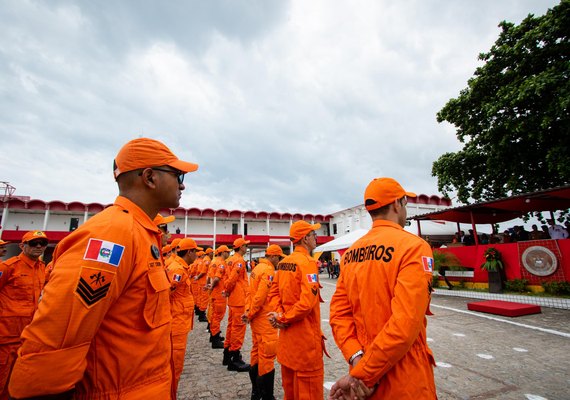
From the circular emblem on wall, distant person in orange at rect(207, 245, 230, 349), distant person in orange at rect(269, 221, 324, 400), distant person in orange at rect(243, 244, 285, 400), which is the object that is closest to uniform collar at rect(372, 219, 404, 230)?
distant person in orange at rect(269, 221, 324, 400)

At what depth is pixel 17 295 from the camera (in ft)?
13.3

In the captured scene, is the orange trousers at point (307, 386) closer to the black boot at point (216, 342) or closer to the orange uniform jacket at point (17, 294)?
the orange uniform jacket at point (17, 294)

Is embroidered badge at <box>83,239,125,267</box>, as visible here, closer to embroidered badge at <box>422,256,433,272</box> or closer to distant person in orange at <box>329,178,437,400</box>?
distant person in orange at <box>329,178,437,400</box>

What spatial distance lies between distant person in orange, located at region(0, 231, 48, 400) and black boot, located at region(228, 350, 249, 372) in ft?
10.0

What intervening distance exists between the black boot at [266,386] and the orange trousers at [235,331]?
167 centimetres

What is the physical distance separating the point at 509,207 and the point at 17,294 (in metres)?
15.7

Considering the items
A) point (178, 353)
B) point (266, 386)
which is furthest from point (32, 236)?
point (266, 386)

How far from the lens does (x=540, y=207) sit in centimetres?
1172

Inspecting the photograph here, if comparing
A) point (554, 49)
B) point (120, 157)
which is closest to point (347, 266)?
point (120, 157)

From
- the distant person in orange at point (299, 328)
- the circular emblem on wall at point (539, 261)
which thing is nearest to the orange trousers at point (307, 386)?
the distant person in orange at point (299, 328)

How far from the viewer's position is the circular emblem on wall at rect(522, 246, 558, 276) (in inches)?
366

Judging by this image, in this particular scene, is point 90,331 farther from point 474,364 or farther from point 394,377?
point 474,364

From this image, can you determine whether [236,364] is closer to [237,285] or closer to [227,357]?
[227,357]

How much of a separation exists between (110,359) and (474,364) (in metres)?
5.43
